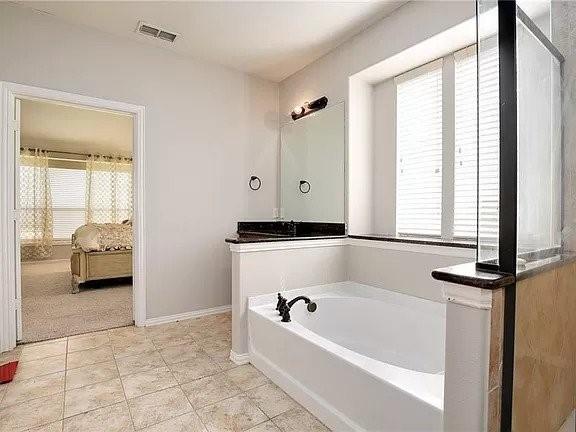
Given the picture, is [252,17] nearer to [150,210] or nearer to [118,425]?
[150,210]

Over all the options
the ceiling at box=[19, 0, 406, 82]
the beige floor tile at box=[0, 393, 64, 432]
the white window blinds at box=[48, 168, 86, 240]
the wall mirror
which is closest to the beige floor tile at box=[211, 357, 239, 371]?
the beige floor tile at box=[0, 393, 64, 432]

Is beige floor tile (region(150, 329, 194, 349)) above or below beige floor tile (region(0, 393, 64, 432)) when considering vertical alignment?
below

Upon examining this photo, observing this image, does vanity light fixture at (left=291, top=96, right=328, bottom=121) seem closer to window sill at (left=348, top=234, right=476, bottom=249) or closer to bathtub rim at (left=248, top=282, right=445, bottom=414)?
window sill at (left=348, top=234, right=476, bottom=249)

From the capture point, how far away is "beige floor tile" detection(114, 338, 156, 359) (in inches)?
95.0

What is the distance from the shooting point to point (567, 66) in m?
1.44

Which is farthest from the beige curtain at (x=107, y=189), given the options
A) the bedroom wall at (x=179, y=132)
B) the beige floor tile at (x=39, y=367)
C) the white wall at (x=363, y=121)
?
the white wall at (x=363, y=121)

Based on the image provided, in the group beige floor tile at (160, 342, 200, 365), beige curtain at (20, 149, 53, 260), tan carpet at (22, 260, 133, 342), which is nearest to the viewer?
beige floor tile at (160, 342, 200, 365)

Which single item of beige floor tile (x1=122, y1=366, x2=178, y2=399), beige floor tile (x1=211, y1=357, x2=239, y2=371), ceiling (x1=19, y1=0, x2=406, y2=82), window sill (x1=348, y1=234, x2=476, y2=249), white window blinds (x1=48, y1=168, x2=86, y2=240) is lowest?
beige floor tile (x1=211, y1=357, x2=239, y2=371)

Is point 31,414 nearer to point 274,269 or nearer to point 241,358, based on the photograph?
point 241,358

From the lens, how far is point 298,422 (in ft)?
5.28

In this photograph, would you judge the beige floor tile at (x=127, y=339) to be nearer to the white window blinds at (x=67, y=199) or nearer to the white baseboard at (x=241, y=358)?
the white baseboard at (x=241, y=358)

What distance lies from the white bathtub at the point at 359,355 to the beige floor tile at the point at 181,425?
534 millimetres

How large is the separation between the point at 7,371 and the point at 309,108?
10.8 feet

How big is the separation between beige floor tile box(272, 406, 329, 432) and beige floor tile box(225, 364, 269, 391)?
1.14ft
